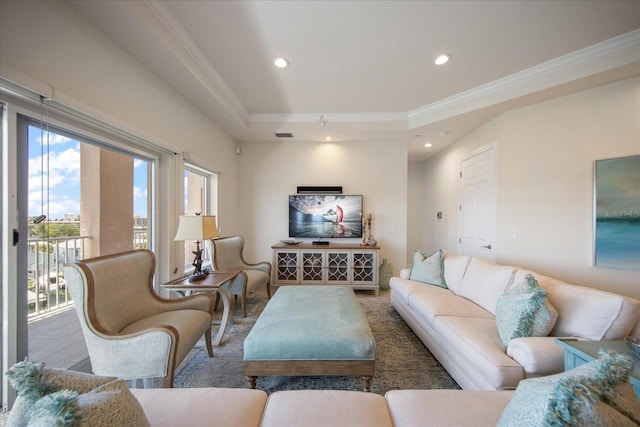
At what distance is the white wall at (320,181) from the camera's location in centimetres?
389

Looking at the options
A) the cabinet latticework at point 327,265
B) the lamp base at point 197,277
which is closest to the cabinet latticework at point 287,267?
the cabinet latticework at point 327,265

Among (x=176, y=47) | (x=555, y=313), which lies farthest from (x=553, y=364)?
(x=176, y=47)

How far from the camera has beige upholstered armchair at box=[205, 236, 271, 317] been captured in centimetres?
265

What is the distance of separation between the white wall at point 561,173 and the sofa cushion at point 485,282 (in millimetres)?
895

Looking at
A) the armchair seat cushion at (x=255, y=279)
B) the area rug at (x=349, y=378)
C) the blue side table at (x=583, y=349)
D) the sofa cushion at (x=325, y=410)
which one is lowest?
the area rug at (x=349, y=378)

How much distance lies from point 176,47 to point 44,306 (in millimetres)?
2275

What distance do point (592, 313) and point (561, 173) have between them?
1.71m

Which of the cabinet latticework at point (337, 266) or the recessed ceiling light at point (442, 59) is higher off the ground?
the recessed ceiling light at point (442, 59)

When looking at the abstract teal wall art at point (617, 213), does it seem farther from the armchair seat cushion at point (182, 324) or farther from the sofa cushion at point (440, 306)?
the armchair seat cushion at point (182, 324)

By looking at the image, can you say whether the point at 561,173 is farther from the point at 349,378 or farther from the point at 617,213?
the point at 349,378

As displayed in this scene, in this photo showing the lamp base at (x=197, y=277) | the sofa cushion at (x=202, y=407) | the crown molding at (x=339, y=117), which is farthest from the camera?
the crown molding at (x=339, y=117)

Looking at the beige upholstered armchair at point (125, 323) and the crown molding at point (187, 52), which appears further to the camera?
the crown molding at point (187, 52)

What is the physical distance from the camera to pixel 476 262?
2270mm

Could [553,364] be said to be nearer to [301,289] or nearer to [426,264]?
[426,264]
